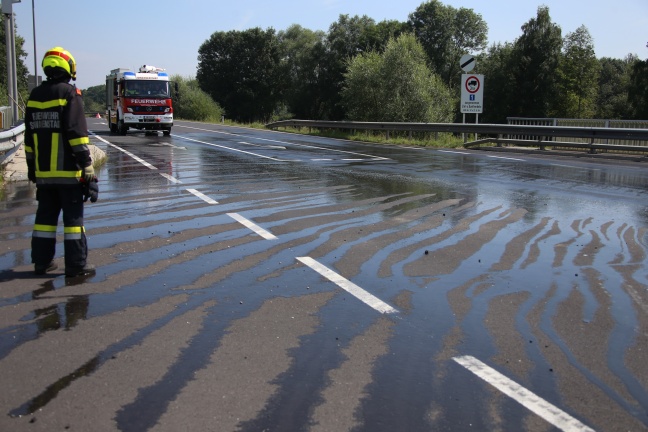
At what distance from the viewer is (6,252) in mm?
6637

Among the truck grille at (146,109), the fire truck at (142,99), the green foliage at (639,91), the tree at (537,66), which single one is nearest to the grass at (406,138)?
the fire truck at (142,99)

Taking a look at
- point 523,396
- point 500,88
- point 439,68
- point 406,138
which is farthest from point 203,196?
point 439,68

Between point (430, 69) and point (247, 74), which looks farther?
point (247, 74)

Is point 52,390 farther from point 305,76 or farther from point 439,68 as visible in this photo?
point 439,68

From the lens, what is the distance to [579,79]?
7631 centimetres

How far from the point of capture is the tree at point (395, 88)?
3938 centimetres

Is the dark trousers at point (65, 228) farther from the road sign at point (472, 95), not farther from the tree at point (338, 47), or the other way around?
the tree at point (338, 47)

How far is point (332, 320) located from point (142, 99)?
28.1 metres

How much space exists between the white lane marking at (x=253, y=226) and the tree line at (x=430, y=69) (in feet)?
113

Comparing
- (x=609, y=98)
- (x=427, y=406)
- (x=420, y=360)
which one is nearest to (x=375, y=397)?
(x=427, y=406)

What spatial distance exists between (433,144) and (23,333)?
22.5 m

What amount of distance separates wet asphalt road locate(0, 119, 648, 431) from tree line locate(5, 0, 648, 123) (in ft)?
115

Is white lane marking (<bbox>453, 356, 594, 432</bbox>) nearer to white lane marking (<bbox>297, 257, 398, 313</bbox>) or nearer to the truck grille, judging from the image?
white lane marking (<bbox>297, 257, 398, 313</bbox>)

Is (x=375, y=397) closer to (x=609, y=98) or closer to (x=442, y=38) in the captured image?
(x=442, y=38)
